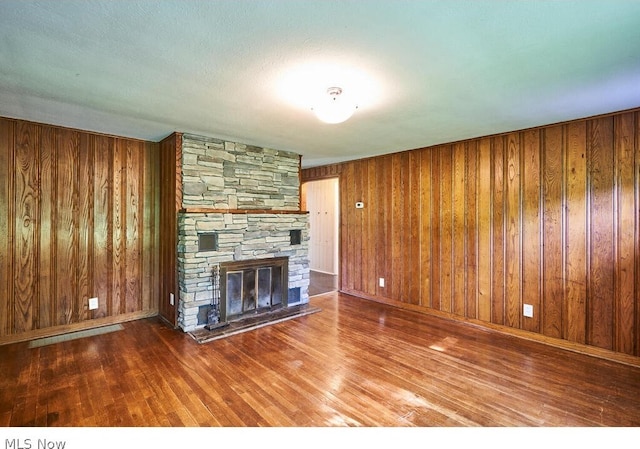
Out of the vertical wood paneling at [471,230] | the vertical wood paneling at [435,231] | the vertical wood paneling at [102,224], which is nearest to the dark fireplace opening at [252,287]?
the vertical wood paneling at [102,224]

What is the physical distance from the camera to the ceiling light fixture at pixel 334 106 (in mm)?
2242

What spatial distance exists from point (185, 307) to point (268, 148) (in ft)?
7.60

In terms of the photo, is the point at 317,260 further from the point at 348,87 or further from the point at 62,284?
the point at 348,87

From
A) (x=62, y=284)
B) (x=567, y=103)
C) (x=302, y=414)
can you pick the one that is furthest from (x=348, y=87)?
(x=62, y=284)

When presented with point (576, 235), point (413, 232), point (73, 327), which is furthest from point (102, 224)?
point (576, 235)

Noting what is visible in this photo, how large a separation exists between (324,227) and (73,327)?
5.13 meters

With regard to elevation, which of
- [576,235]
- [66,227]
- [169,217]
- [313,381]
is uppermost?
[169,217]

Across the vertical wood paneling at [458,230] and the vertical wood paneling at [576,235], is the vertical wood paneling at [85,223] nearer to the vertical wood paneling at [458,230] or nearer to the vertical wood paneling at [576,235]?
the vertical wood paneling at [458,230]

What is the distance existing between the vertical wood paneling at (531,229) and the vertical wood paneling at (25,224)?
17.1 ft

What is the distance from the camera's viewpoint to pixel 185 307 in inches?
139

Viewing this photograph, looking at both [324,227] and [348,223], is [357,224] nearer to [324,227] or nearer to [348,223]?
[348,223]

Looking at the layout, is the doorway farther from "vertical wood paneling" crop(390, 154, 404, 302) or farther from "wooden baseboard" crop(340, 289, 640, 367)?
"wooden baseboard" crop(340, 289, 640, 367)

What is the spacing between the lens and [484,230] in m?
3.78
